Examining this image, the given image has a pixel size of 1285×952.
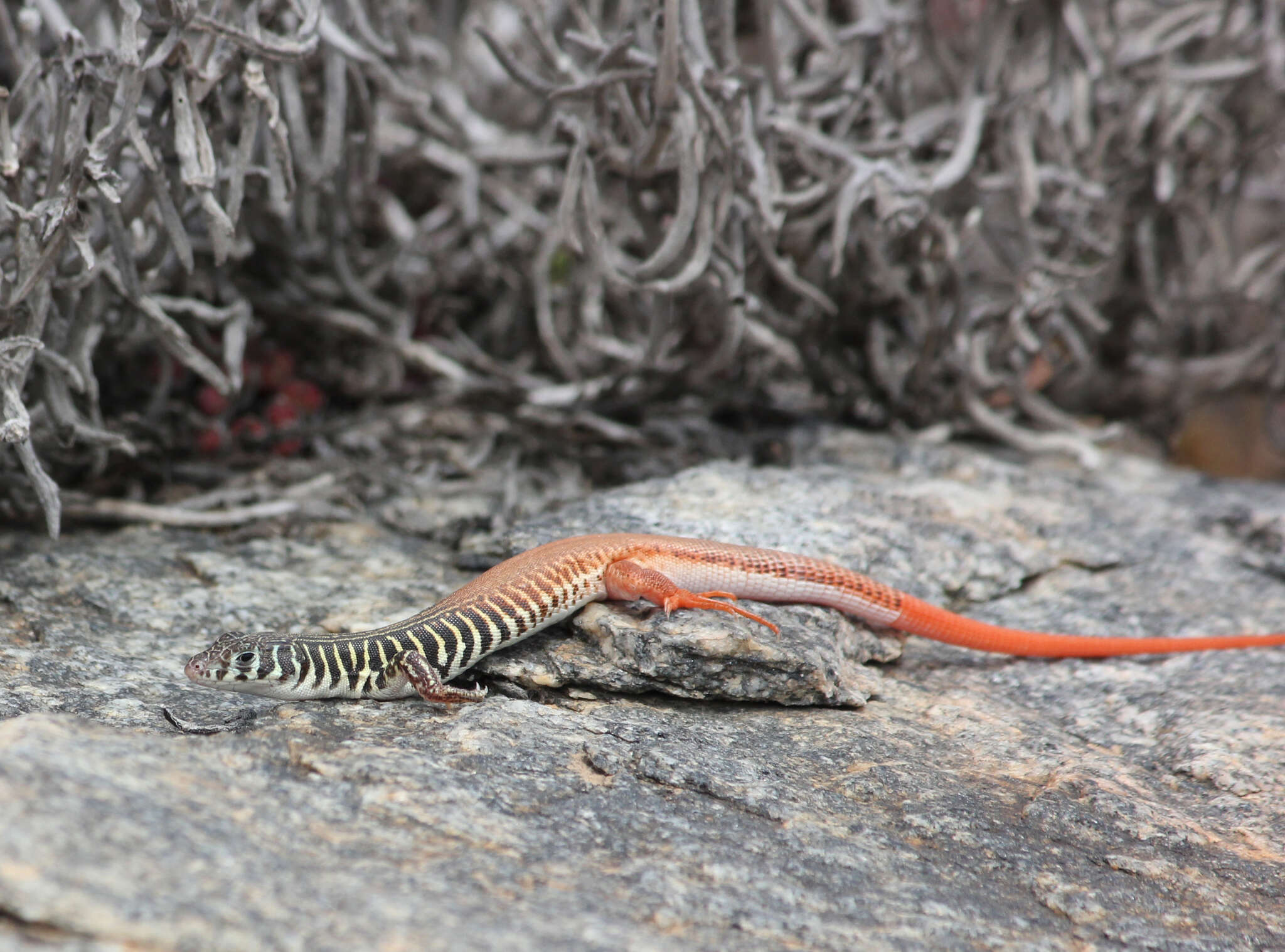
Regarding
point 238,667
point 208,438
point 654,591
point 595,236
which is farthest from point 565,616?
point 208,438

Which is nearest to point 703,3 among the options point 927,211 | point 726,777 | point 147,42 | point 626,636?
point 927,211

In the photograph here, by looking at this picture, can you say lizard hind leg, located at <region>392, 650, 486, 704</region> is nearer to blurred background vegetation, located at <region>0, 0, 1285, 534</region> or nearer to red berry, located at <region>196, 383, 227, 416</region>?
blurred background vegetation, located at <region>0, 0, 1285, 534</region>

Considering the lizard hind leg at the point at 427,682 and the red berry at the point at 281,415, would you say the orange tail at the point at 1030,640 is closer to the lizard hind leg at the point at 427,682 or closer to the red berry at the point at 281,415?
the lizard hind leg at the point at 427,682

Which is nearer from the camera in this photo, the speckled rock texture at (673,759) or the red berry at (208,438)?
the speckled rock texture at (673,759)

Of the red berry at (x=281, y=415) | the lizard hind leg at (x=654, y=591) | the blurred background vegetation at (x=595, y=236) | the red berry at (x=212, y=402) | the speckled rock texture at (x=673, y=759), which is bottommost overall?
the speckled rock texture at (x=673, y=759)

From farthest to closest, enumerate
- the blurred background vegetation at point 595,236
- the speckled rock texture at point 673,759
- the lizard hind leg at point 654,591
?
1. the blurred background vegetation at point 595,236
2. the lizard hind leg at point 654,591
3. the speckled rock texture at point 673,759

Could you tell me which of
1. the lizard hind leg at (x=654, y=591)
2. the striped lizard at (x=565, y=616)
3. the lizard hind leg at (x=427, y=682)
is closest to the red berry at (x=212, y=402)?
the striped lizard at (x=565, y=616)

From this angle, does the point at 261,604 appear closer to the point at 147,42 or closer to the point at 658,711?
the point at 658,711
